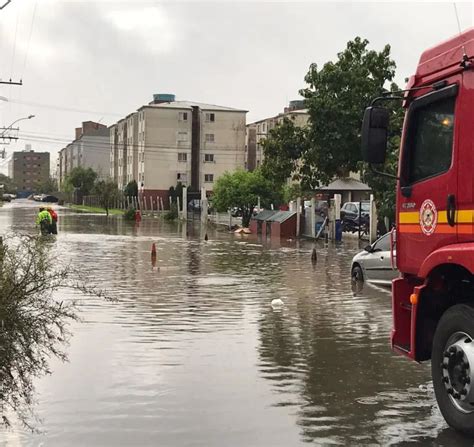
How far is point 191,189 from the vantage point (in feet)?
294

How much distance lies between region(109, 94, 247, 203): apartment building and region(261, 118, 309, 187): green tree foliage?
54.3 m

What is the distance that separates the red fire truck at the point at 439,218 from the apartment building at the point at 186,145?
82012 mm

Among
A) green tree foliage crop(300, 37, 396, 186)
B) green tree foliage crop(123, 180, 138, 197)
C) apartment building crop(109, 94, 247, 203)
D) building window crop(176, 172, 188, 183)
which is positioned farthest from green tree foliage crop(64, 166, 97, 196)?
green tree foliage crop(300, 37, 396, 186)

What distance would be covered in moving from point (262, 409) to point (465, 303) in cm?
196

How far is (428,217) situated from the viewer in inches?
238

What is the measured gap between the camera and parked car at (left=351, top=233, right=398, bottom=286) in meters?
15.4

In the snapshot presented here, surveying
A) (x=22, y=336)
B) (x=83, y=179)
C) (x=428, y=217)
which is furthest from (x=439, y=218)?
(x=83, y=179)

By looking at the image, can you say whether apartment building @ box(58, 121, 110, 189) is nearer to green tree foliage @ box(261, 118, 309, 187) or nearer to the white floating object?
green tree foliage @ box(261, 118, 309, 187)

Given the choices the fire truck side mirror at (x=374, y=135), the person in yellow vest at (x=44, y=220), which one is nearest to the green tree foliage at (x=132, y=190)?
the person in yellow vest at (x=44, y=220)

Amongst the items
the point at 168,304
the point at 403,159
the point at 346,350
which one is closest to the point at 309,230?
the point at 168,304

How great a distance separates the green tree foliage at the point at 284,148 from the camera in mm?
33656

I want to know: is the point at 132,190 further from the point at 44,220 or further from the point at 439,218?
the point at 439,218

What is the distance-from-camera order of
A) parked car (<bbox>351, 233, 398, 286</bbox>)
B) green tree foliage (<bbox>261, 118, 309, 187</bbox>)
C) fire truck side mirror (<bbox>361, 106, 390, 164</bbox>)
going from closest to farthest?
fire truck side mirror (<bbox>361, 106, 390, 164</bbox>), parked car (<bbox>351, 233, 398, 286</bbox>), green tree foliage (<bbox>261, 118, 309, 187</bbox>)

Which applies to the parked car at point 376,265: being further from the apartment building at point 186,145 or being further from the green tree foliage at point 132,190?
the green tree foliage at point 132,190
